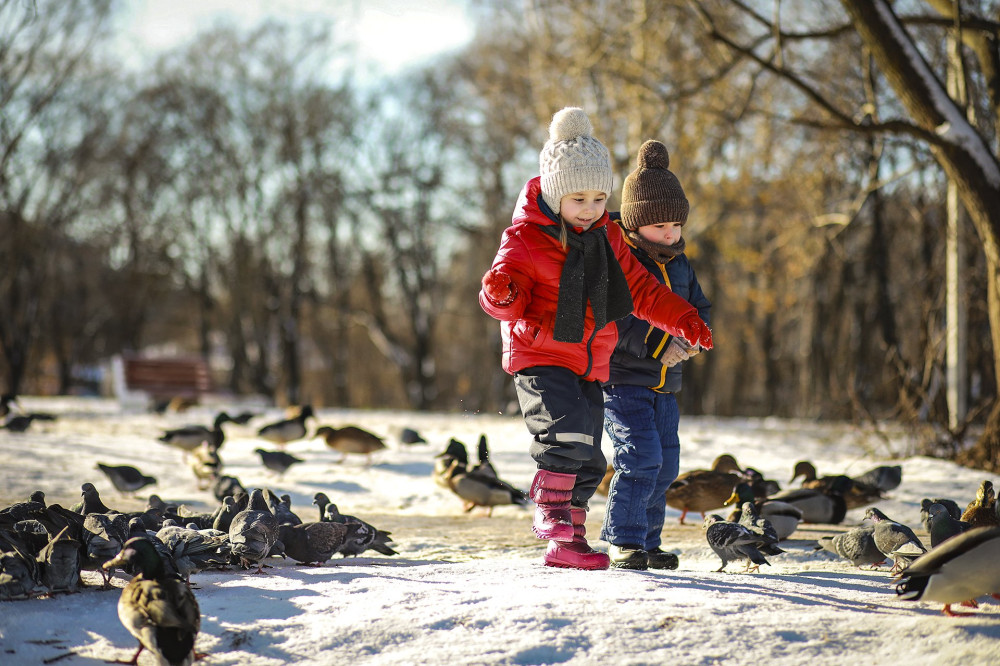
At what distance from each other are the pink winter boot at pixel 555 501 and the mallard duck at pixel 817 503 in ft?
6.52

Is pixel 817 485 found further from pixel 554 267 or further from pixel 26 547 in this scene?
pixel 26 547

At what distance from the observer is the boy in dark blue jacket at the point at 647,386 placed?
427cm

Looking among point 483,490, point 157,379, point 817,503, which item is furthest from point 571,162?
point 157,379

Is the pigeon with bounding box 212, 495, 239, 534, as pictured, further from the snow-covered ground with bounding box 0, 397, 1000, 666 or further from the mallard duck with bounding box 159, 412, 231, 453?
the mallard duck with bounding box 159, 412, 231, 453

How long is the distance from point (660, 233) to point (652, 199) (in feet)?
0.63

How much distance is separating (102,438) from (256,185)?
56.1 ft

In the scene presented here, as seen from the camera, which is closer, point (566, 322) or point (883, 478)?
point (566, 322)

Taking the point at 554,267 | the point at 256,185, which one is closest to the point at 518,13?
the point at 256,185

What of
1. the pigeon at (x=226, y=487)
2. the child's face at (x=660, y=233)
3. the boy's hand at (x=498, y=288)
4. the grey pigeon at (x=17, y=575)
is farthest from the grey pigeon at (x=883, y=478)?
the grey pigeon at (x=17, y=575)

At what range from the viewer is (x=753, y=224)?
26406 millimetres

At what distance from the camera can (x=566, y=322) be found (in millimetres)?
3914

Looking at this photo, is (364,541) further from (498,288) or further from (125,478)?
(125,478)

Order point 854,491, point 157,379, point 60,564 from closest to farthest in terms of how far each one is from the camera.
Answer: point 60,564, point 854,491, point 157,379

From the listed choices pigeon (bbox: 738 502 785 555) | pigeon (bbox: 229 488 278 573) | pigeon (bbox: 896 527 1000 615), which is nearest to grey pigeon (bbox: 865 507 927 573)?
pigeon (bbox: 738 502 785 555)
